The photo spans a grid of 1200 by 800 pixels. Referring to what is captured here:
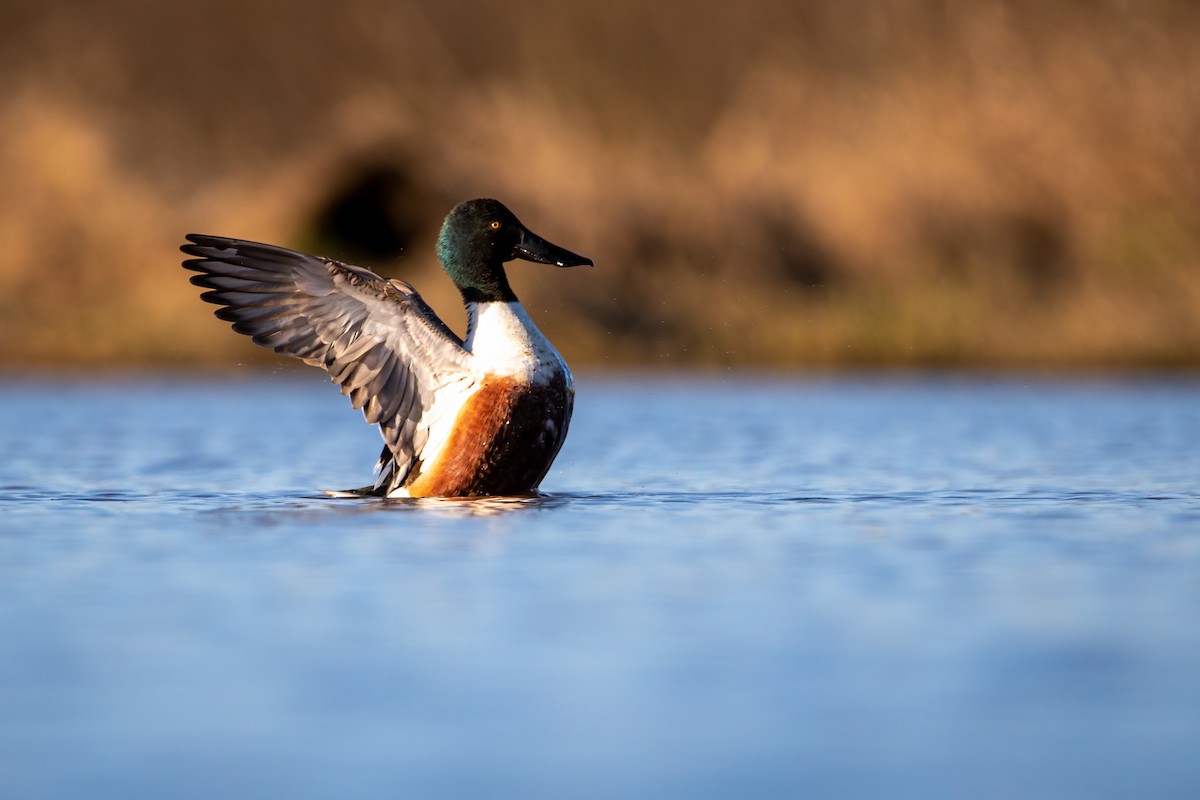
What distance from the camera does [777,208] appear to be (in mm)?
18141

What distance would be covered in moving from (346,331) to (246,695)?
361 cm

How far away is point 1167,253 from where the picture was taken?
17125 mm

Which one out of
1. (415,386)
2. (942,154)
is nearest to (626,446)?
(415,386)

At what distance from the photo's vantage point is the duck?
7.19 metres

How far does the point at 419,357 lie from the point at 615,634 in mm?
3062

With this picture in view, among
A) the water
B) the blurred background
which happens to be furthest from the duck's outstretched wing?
the blurred background

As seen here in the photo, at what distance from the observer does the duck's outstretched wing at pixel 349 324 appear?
23.6ft

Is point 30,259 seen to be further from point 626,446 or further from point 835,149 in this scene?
point 626,446

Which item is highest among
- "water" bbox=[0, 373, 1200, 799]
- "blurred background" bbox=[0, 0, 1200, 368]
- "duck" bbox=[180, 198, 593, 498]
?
"blurred background" bbox=[0, 0, 1200, 368]

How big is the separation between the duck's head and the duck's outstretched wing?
33 cm

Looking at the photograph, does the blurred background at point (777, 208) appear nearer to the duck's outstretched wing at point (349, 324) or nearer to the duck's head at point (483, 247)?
the duck's head at point (483, 247)

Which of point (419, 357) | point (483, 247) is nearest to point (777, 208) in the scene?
point (483, 247)

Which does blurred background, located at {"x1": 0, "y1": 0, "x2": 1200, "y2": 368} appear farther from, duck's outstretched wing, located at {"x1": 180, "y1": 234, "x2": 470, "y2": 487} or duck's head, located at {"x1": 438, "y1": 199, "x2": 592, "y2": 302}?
duck's outstretched wing, located at {"x1": 180, "y1": 234, "x2": 470, "y2": 487}

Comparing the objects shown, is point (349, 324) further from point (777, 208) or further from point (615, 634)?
point (777, 208)
